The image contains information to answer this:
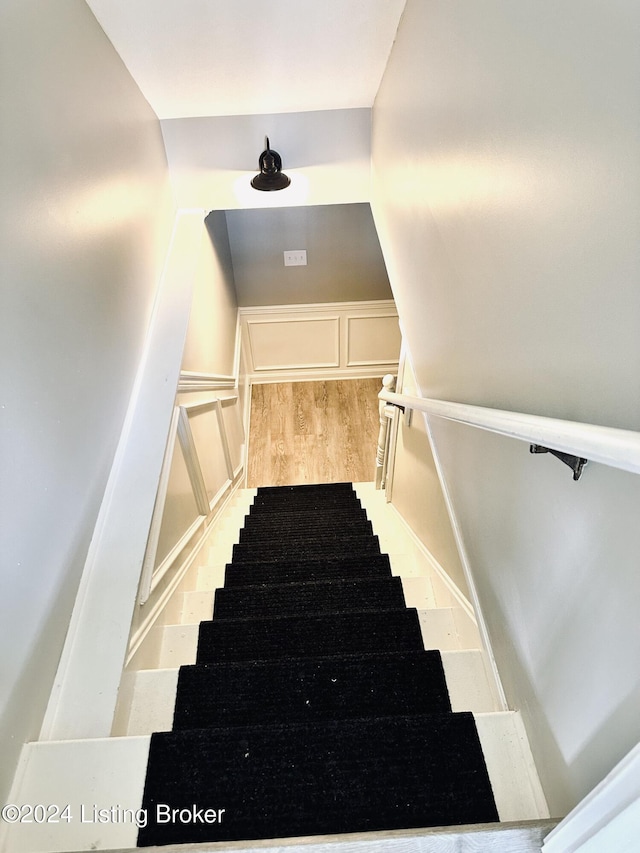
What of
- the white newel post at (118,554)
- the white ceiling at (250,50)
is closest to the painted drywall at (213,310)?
the white newel post at (118,554)

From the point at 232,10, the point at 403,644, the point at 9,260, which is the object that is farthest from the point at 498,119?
the point at 403,644

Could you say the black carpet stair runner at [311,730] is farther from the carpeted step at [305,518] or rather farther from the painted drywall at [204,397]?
the carpeted step at [305,518]

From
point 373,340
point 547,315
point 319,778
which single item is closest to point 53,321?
point 547,315

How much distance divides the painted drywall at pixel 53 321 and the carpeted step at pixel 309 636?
0.55 metres

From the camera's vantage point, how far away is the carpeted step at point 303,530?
113 inches

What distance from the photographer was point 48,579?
1153mm

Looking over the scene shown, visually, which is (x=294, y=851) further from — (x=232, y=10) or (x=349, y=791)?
(x=232, y=10)

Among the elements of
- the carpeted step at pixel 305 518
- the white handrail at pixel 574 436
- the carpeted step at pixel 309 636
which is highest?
the white handrail at pixel 574 436

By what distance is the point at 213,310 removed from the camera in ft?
10.7

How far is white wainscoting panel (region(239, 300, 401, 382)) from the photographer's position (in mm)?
4809

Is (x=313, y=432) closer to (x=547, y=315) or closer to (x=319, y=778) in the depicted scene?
(x=319, y=778)

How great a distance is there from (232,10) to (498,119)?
1.36 meters

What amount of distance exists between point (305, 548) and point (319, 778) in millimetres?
1609

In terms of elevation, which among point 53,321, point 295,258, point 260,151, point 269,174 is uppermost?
point 260,151
